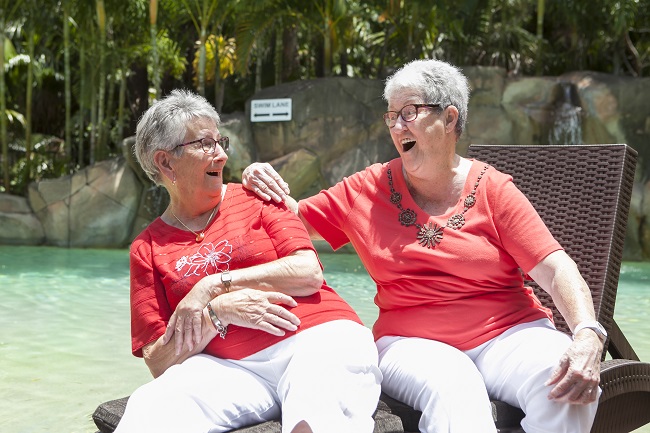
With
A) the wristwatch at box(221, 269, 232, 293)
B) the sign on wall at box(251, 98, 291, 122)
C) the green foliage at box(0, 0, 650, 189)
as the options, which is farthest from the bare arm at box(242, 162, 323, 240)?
the green foliage at box(0, 0, 650, 189)

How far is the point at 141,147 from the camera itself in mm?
2484

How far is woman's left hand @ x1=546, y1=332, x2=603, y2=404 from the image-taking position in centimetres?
206

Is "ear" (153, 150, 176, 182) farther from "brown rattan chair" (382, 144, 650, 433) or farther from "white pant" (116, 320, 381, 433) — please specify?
"brown rattan chair" (382, 144, 650, 433)

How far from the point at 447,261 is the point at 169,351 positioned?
85cm

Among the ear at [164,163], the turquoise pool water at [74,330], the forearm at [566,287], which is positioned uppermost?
the ear at [164,163]

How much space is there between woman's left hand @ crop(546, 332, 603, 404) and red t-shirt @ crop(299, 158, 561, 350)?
33cm

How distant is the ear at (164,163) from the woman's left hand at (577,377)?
124 centimetres

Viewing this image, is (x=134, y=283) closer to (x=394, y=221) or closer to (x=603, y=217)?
(x=394, y=221)

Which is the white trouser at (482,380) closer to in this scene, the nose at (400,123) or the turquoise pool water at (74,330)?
the nose at (400,123)

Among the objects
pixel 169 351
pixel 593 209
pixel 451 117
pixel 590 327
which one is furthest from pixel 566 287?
pixel 169 351

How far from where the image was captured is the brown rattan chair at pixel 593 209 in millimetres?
2570

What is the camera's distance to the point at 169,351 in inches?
88.5

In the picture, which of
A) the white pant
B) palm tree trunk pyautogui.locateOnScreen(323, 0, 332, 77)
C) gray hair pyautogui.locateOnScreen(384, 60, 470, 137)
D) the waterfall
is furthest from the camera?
palm tree trunk pyautogui.locateOnScreen(323, 0, 332, 77)

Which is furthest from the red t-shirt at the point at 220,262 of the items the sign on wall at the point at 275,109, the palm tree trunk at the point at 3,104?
the palm tree trunk at the point at 3,104
